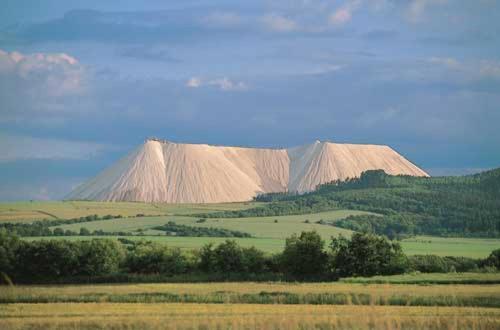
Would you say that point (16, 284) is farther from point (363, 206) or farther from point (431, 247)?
point (363, 206)

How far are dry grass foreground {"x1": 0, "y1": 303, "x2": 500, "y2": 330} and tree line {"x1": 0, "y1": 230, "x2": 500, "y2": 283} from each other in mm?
25314

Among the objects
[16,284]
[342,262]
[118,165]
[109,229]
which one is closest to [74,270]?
[16,284]

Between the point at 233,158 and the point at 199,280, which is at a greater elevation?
the point at 233,158

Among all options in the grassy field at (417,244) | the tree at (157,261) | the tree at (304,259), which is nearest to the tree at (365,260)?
the tree at (304,259)

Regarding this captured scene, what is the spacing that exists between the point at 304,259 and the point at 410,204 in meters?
57.1

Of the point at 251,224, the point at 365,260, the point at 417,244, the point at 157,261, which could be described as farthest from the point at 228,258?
the point at 251,224

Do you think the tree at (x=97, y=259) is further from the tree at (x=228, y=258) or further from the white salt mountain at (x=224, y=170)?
the white salt mountain at (x=224, y=170)

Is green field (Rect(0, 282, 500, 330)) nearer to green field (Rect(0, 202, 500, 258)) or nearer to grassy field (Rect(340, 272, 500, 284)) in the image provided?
grassy field (Rect(340, 272, 500, 284))

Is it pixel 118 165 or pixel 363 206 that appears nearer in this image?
pixel 363 206

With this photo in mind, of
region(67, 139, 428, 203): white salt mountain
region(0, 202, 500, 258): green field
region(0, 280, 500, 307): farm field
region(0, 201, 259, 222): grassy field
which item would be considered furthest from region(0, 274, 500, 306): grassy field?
region(67, 139, 428, 203): white salt mountain

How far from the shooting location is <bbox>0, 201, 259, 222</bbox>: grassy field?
116375 mm

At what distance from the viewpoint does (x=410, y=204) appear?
413 feet

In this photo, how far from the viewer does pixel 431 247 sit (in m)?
90.4

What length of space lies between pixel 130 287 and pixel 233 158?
128 metres
